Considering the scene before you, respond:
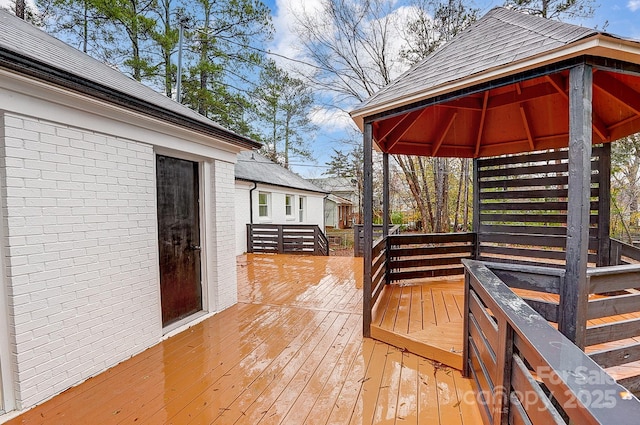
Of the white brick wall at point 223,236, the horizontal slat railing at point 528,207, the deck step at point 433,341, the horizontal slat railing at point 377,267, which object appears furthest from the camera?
the horizontal slat railing at point 528,207

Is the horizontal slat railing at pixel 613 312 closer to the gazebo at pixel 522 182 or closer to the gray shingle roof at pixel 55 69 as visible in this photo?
the gazebo at pixel 522 182

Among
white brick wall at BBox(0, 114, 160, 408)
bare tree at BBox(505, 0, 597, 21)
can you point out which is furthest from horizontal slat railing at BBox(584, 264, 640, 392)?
bare tree at BBox(505, 0, 597, 21)

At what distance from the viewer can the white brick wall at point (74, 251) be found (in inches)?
87.5

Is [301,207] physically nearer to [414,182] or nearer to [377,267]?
[414,182]

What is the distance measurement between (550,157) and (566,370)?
490 cm

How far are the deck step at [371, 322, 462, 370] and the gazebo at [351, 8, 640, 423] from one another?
0.57 feet

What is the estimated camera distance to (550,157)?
4.64m

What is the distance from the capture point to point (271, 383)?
2541mm

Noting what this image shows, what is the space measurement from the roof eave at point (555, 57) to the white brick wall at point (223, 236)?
2820mm

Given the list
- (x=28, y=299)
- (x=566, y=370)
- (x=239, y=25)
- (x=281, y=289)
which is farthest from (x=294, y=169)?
(x=566, y=370)

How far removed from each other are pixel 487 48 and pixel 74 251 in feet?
14.1

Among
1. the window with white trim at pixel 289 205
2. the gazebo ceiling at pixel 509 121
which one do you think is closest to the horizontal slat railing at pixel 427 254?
the gazebo ceiling at pixel 509 121

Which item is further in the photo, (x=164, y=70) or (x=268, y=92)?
(x=268, y=92)

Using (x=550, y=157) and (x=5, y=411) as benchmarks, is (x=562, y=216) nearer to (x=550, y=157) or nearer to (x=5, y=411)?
(x=550, y=157)
